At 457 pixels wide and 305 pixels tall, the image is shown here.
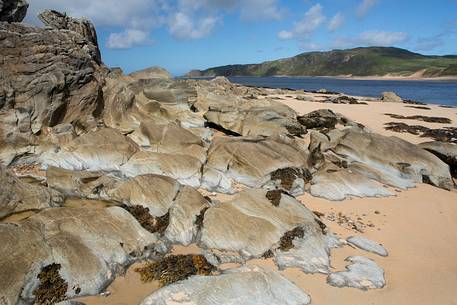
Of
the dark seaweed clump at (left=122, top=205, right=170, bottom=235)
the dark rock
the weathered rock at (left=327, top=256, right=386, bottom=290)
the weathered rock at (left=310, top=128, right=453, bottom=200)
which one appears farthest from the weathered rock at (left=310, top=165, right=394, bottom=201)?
the dark rock

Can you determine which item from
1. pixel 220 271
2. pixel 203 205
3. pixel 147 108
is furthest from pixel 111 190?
pixel 147 108

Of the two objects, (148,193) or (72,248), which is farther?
(148,193)

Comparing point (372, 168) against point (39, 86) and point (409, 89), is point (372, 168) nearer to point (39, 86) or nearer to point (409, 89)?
point (39, 86)

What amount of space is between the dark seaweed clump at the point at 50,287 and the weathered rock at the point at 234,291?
1919 mm

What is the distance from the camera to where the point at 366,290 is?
9609mm

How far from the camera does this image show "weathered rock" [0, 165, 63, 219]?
1057 centimetres

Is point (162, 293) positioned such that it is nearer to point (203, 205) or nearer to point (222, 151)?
point (203, 205)

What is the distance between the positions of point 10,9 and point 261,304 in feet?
79.1

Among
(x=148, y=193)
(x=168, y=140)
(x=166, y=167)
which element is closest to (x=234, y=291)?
(x=148, y=193)

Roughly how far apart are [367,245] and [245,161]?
22.1ft

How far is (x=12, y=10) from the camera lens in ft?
76.3

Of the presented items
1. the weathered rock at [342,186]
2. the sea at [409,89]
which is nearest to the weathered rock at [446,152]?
the weathered rock at [342,186]

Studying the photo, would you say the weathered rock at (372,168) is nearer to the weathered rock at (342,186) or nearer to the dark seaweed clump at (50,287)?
the weathered rock at (342,186)

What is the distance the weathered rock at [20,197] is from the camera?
10570 mm
